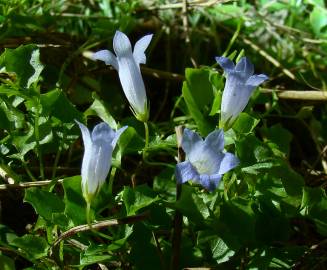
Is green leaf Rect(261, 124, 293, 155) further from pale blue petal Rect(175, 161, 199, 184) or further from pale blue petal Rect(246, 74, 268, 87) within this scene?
pale blue petal Rect(175, 161, 199, 184)

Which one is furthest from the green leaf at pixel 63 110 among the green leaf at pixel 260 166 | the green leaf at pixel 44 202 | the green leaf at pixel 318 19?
the green leaf at pixel 318 19

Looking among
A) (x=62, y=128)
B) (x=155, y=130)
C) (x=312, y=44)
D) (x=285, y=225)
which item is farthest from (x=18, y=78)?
(x=312, y=44)

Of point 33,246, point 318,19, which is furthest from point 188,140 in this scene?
point 318,19

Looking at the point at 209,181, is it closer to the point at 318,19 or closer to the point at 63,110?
the point at 63,110

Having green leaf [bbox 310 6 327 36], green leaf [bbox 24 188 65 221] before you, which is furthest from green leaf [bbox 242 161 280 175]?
green leaf [bbox 310 6 327 36]

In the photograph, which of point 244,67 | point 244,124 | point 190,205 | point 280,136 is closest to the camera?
point 190,205

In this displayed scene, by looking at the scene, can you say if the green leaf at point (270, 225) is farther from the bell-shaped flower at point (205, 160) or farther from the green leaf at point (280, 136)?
the green leaf at point (280, 136)

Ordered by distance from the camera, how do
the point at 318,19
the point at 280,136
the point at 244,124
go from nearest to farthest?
the point at 244,124 → the point at 280,136 → the point at 318,19
